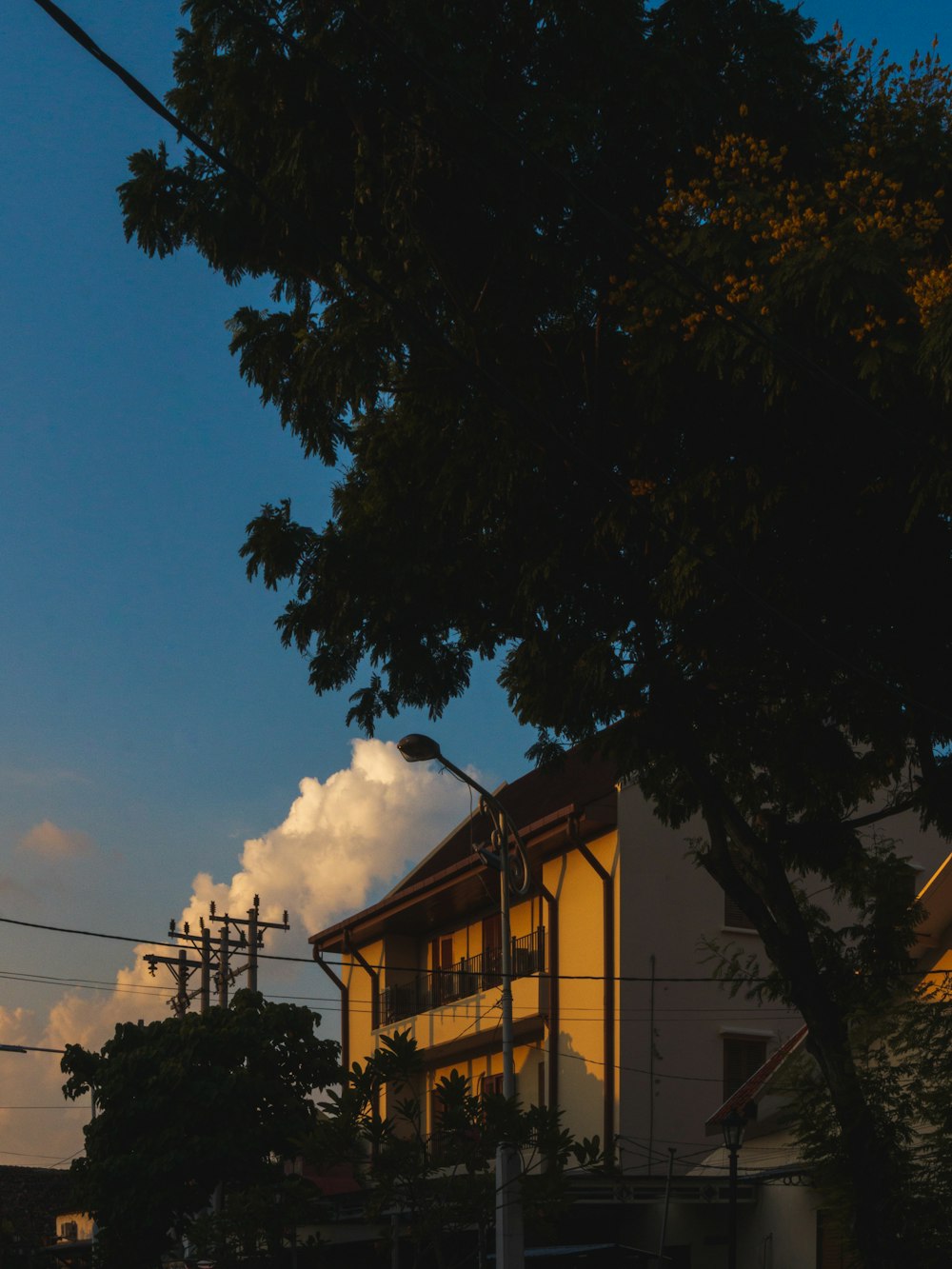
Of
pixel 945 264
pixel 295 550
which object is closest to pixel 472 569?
pixel 295 550

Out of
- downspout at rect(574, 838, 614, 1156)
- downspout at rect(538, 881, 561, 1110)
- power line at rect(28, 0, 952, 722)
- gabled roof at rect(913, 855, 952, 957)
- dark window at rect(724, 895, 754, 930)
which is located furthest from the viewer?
dark window at rect(724, 895, 754, 930)

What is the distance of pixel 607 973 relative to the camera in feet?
86.3

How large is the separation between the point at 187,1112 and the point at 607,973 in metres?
7.27

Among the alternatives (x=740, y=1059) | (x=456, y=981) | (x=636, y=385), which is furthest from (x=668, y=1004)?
(x=636, y=385)

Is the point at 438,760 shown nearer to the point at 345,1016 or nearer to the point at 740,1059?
the point at 740,1059

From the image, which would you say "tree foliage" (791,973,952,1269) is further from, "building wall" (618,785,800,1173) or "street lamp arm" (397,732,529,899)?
"building wall" (618,785,800,1173)

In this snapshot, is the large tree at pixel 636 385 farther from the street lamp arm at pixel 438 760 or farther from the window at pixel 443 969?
the window at pixel 443 969

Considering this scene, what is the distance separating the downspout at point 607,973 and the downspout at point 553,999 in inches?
46.9

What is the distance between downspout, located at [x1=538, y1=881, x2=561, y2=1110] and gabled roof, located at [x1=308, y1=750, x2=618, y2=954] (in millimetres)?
1094

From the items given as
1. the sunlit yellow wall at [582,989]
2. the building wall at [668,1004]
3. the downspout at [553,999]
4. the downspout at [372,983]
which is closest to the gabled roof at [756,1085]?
the building wall at [668,1004]

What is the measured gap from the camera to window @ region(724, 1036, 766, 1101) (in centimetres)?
2669

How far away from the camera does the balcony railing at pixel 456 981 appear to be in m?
28.9

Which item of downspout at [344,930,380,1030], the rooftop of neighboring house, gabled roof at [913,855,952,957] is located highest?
gabled roof at [913,855,952,957]

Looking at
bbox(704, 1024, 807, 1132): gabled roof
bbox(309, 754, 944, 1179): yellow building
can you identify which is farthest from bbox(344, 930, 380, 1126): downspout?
bbox(704, 1024, 807, 1132): gabled roof
